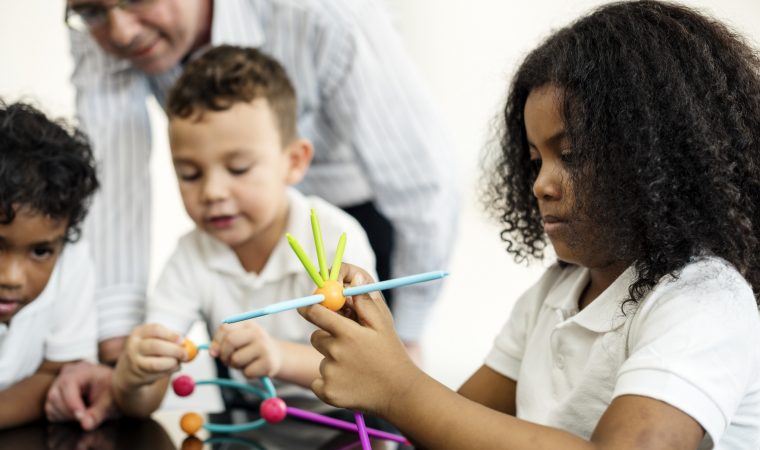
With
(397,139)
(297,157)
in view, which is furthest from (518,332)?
(397,139)

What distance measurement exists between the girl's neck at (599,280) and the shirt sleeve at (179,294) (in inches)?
22.2

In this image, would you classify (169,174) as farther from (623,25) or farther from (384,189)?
(623,25)

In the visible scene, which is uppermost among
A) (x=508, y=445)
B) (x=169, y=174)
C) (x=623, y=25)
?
(x=623, y=25)

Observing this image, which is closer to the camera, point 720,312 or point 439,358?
point 720,312

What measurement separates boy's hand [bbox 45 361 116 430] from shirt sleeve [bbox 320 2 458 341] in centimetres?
61

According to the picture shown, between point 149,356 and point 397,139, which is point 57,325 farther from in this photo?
point 397,139

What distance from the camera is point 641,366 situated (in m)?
0.64

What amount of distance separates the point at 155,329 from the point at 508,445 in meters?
0.45

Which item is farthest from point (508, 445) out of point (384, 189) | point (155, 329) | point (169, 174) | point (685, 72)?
point (169, 174)

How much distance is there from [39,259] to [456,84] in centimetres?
218

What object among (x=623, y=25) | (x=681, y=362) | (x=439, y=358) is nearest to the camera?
(x=681, y=362)

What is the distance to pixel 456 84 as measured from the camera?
9.91ft

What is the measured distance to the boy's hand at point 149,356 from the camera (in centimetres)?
91

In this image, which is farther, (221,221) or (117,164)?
(117,164)
